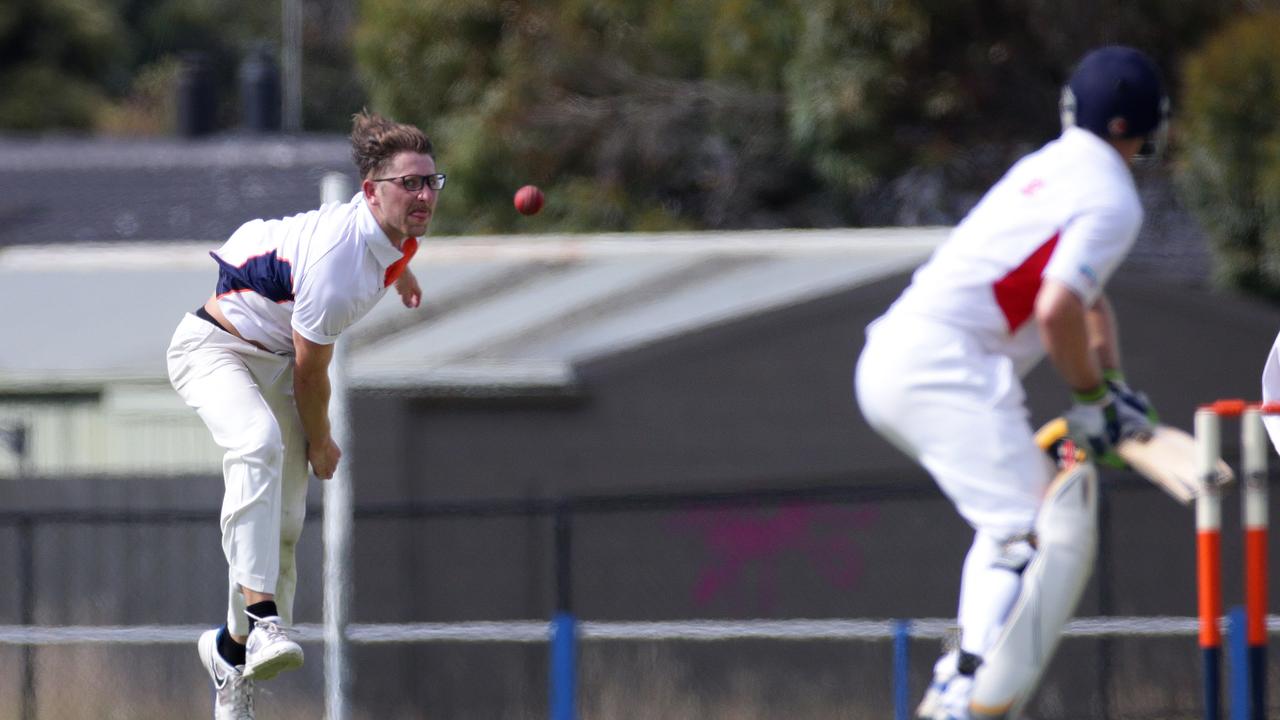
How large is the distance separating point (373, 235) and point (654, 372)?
7.30m

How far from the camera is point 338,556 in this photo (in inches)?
339

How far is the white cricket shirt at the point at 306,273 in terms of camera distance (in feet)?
18.6

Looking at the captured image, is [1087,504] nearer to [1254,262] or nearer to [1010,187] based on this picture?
[1010,187]

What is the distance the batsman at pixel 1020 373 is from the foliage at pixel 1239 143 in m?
9.75

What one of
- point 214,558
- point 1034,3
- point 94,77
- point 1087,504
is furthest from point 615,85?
point 94,77

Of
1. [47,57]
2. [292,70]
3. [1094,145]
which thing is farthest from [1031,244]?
[47,57]

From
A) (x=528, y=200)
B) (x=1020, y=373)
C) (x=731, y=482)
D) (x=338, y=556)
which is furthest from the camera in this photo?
(x=731, y=482)

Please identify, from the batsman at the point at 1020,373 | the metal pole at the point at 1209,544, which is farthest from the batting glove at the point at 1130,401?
the metal pole at the point at 1209,544

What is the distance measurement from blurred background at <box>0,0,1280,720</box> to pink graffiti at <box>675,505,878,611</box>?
0.8 inches

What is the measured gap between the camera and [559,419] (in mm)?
12930

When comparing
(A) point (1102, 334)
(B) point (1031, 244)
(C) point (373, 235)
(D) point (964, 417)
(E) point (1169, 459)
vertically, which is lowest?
(E) point (1169, 459)

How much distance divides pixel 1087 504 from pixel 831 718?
7.02m

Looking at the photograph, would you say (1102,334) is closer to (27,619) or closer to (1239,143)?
(27,619)

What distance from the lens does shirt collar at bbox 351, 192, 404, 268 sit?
5.72 meters
